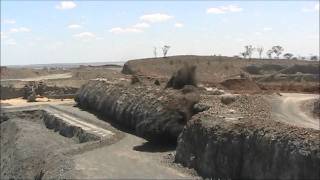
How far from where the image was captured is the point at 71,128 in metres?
42.7

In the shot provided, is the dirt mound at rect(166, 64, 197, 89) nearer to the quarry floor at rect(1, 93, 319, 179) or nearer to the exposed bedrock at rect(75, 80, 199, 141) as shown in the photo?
the exposed bedrock at rect(75, 80, 199, 141)

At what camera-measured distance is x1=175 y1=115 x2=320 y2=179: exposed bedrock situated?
18942 millimetres

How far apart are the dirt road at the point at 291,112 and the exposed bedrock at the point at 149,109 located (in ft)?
19.4

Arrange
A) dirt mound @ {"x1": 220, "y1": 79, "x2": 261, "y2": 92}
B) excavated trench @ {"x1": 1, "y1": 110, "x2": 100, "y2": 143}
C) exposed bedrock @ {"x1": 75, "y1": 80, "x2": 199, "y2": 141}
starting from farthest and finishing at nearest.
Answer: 1. dirt mound @ {"x1": 220, "y1": 79, "x2": 261, "y2": 92}
2. excavated trench @ {"x1": 1, "y1": 110, "x2": 100, "y2": 143}
3. exposed bedrock @ {"x1": 75, "y1": 80, "x2": 199, "y2": 141}

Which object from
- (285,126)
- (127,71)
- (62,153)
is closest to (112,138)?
(62,153)

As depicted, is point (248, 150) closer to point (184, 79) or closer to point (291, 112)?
point (291, 112)

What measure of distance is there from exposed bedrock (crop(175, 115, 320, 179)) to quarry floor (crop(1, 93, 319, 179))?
49.6 inches

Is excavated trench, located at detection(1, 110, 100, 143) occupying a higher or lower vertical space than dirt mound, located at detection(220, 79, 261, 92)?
lower

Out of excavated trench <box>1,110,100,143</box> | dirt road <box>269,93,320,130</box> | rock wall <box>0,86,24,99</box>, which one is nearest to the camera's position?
dirt road <box>269,93,320,130</box>

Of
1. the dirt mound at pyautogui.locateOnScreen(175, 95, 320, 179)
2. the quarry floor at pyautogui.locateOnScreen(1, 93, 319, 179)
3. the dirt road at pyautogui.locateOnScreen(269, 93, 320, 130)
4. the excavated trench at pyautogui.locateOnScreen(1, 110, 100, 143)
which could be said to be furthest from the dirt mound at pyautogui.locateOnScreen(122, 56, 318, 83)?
the dirt mound at pyautogui.locateOnScreen(175, 95, 320, 179)

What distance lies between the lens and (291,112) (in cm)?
3706

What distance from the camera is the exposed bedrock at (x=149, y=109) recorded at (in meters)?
31.3

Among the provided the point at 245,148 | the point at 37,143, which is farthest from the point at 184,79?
the point at 245,148

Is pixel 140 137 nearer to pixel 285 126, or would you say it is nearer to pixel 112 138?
pixel 112 138
